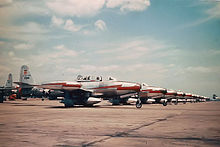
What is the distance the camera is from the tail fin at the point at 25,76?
33162mm

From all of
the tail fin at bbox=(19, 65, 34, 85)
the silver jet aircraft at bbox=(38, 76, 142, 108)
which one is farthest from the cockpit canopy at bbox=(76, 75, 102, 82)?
the tail fin at bbox=(19, 65, 34, 85)

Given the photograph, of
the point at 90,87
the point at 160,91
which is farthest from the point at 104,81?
the point at 160,91

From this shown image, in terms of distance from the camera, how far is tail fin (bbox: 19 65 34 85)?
33.2m

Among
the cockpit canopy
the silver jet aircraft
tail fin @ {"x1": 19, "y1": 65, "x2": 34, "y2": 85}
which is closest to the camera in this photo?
the silver jet aircraft

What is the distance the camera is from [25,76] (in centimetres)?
3416

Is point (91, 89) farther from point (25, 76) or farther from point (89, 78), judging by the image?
point (25, 76)

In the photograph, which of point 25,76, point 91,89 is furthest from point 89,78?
point 25,76

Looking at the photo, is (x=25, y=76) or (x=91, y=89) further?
(x=25, y=76)

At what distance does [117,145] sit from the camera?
541 cm

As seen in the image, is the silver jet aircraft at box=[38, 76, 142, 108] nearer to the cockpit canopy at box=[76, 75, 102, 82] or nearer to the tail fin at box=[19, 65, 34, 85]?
the cockpit canopy at box=[76, 75, 102, 82]

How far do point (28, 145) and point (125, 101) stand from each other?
29050 millimetres

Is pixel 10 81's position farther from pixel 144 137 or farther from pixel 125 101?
pixel 144 137

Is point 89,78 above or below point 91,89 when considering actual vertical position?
above

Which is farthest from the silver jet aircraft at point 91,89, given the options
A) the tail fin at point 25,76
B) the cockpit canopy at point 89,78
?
the tail fin at point 25,76
